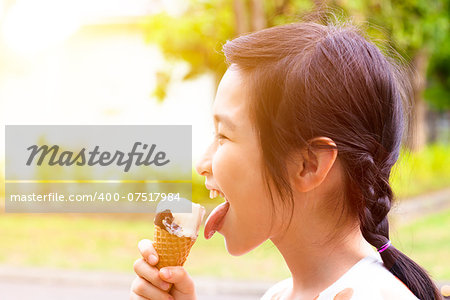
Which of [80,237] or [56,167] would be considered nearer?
[80,237]

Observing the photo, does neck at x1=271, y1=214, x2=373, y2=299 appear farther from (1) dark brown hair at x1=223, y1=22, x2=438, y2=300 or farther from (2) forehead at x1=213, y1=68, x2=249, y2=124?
(2) forehead at x1=213, y1=68, x2=249, y2=124

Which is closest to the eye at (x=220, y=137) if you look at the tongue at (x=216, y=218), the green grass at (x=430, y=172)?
the tongue at (x=216, y=218)

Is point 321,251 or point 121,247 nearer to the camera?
point 321,251

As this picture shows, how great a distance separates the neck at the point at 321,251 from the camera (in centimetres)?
103

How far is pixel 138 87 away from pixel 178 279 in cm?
1104

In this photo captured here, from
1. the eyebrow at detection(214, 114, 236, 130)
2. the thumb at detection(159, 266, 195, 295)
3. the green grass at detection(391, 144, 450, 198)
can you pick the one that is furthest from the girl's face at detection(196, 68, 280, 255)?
the green grass at detection(391, 144, 450, 198)

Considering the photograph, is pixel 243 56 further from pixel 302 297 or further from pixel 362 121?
pixel 302 297

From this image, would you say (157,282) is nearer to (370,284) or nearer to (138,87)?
(370,284)

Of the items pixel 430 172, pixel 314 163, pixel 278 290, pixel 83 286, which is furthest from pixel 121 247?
pixel 430 172

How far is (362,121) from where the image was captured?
39.6 inches

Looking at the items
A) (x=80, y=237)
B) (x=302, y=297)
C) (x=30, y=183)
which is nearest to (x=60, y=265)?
(x=80, y=237)

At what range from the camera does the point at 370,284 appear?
3.17 feet

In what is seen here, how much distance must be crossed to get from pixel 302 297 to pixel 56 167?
7.76 m

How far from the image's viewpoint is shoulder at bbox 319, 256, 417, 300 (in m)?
0.95
